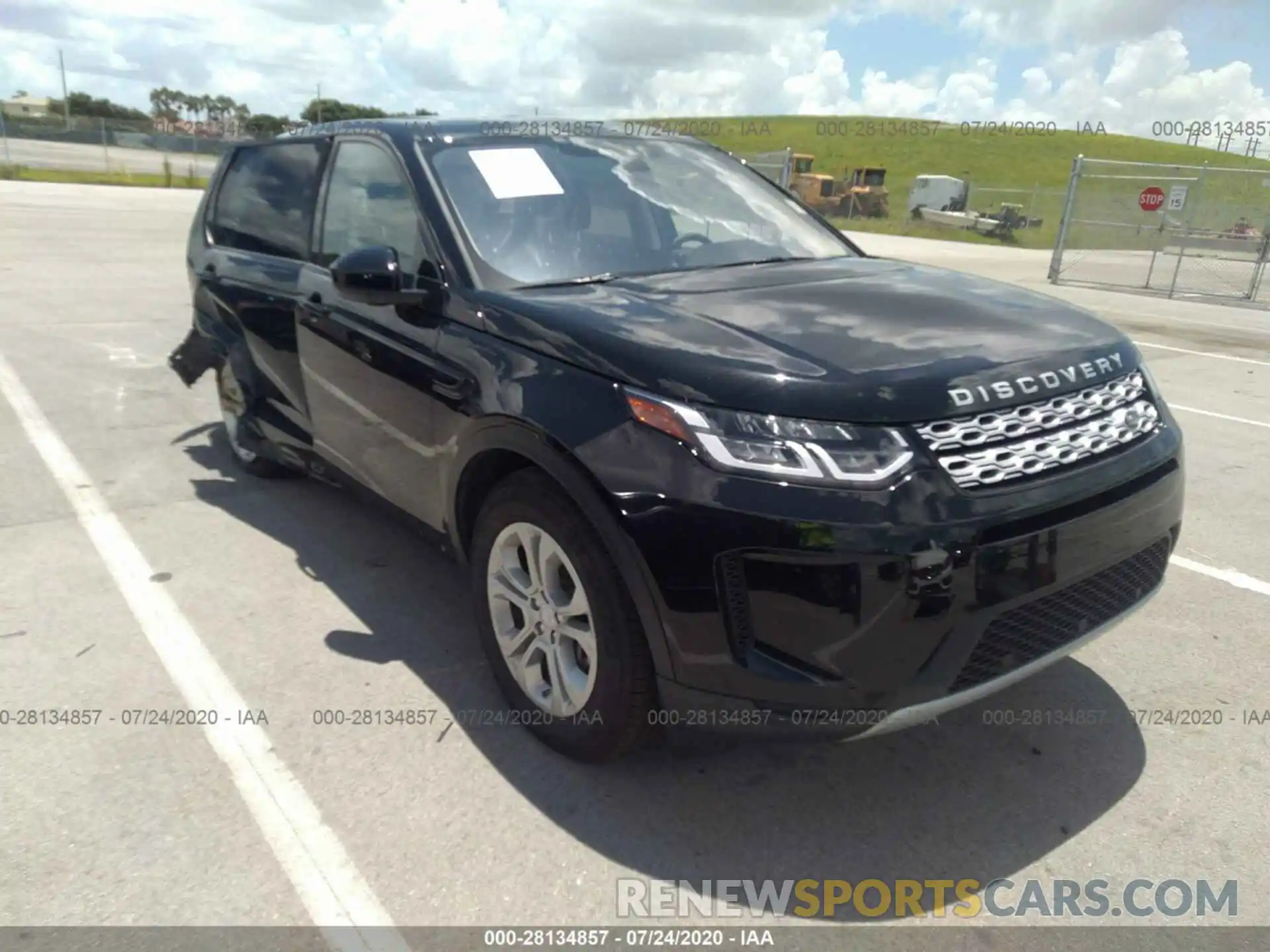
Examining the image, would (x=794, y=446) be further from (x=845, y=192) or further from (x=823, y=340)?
(x=845, y=192)

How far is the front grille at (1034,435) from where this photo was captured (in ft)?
7.50

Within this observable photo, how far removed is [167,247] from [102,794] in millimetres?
15016

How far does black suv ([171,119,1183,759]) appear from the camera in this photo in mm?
2219

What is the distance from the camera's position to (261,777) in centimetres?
279

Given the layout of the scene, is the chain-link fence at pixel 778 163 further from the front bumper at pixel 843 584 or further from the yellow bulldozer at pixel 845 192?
the front bumper at pixel 843 584

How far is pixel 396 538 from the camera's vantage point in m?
4.52

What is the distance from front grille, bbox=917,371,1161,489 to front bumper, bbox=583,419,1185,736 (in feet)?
0.16

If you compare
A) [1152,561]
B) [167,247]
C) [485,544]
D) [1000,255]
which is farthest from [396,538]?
[1000,255]

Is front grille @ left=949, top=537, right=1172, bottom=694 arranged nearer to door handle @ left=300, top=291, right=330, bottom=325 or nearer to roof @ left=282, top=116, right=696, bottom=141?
roof @ left=282, top=116, right=696, bottom=141

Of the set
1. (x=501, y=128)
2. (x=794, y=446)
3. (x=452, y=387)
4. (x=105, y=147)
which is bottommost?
(x=105, y=147)

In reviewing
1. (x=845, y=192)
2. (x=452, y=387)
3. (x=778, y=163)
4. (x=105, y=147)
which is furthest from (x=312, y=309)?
(x=105, y=147)

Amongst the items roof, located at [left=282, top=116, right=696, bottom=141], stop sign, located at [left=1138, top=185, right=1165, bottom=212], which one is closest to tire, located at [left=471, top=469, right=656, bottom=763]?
roof, located at [left=282, top=116, right=696, bottom=141]

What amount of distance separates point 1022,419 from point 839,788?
116 centimetres

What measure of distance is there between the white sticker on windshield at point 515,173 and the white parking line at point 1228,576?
299 centimetres
